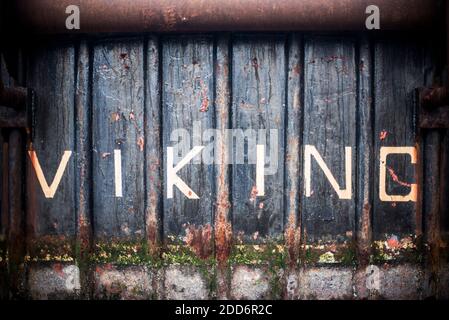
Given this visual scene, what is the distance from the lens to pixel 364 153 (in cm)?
186

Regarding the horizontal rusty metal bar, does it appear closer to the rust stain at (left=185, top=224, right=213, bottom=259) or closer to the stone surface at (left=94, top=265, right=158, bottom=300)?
the rust stain at (left=185, top=224, right=213, bottom=259)

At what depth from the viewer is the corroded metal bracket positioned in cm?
176

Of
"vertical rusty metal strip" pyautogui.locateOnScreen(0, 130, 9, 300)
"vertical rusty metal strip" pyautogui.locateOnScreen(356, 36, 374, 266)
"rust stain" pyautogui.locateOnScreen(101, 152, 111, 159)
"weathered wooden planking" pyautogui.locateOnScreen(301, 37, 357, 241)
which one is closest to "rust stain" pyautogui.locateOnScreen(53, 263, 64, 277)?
"vertical rusty metal strip" pyautogui.locateOnScreen(0, 130, 9, 300)

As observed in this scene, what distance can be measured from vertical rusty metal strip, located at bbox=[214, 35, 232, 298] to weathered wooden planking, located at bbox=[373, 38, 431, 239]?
0.84 metres

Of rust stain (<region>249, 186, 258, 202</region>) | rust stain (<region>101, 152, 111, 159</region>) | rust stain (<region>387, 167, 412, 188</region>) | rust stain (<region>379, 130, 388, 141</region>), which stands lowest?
rust stain (<region>249, 186, 258, 202</region>)

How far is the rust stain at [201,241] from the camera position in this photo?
1896 mm

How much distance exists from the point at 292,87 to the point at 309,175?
0.51m

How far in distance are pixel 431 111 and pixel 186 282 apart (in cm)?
166

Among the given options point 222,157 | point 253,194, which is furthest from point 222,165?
point 253,194

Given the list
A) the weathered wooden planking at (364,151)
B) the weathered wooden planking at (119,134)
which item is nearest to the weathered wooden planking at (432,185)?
the weathered wooden planking at (364,151)

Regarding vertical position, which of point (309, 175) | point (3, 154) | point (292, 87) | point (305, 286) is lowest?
point (305, 286)

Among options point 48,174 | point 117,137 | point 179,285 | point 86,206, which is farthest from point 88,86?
point 179,285

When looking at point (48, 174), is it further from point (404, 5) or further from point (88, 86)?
point (404, 5)

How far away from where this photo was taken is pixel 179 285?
1890 mm
